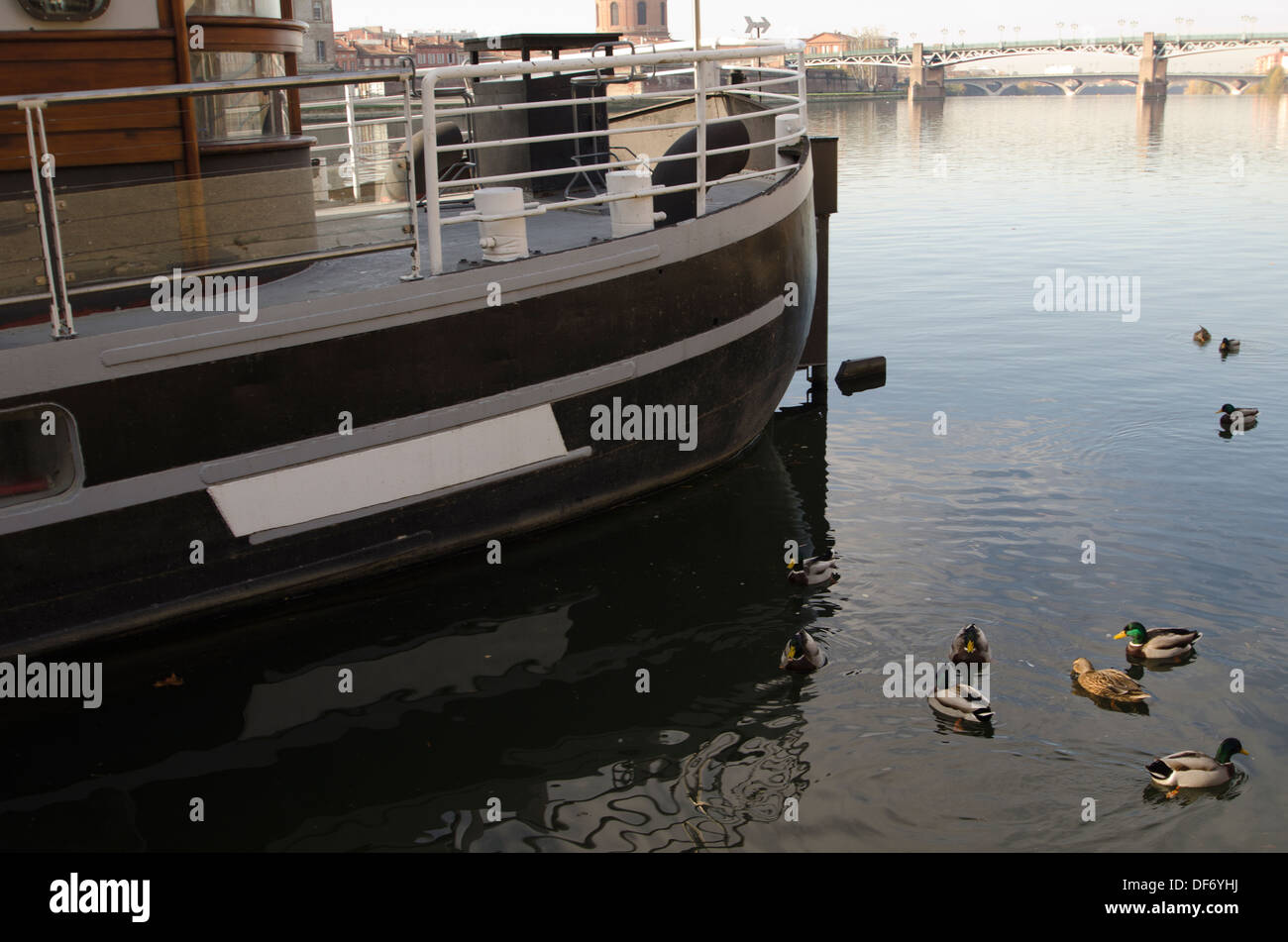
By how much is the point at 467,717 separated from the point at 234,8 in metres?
4.92

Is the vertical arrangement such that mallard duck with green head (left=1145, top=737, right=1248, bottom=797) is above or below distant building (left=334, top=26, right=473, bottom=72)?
below

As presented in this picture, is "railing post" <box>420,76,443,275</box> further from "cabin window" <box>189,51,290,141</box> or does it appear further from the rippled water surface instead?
the rippled water surface

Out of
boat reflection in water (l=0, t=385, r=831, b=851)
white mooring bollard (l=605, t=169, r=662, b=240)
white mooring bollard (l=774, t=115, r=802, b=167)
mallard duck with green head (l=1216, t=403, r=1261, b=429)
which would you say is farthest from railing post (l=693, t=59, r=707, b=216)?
mallard duck with green head (l=1216, t=403, r=1261, b=429)

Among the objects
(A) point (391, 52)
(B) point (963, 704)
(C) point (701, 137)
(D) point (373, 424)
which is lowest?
(B) point (963, 704)

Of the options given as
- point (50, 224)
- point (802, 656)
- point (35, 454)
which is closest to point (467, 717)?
point (802, 656)

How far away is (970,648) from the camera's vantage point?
7.61 m

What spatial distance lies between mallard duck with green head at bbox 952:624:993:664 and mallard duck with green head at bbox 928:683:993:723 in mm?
364

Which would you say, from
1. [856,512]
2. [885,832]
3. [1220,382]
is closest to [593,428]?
[856,512]

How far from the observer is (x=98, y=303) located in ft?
25.5

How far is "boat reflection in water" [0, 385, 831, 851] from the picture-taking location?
20.9 feet

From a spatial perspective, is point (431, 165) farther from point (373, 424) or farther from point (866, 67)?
point (866, 67)

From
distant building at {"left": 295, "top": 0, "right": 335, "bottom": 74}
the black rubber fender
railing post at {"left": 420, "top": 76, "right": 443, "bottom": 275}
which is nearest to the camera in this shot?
railing post at {"left": 420, "top": 76, "right": 443, "bottom": 275}

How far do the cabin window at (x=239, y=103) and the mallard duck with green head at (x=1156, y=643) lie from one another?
6.57 metres

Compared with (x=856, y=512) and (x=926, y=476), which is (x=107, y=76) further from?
(x=926, y=476)
